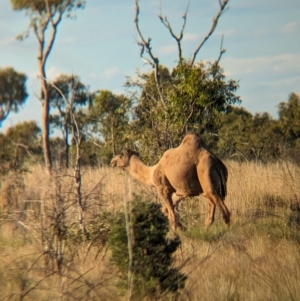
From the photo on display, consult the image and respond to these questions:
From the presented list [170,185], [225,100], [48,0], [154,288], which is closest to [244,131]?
[48,0]

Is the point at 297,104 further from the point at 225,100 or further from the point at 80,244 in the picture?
the point at 80,244

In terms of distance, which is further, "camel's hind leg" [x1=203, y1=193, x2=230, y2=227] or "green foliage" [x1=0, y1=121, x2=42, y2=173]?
"green foliage" [x1=0, y1=121, x2=42, y2=173]

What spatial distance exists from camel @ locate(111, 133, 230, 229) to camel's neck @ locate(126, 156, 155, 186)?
6.6 inches

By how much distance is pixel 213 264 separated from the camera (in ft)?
28.3

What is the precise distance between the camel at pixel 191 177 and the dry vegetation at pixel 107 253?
0.40 meters

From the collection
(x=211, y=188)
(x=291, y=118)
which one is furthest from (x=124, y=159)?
(x=291, y=118)

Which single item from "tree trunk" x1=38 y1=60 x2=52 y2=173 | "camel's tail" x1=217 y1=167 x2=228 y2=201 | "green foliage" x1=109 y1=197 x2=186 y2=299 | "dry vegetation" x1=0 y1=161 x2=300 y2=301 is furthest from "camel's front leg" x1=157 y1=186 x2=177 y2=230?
"tree trunk" x1=38 y1=60 x2=52 y2=173

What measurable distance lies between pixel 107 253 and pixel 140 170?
5.60 metres

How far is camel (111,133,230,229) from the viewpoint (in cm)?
1286

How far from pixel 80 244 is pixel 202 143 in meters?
4.32

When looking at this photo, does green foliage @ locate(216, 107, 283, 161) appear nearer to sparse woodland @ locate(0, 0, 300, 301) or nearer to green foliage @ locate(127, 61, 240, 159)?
sparse woodland @ locate(0, 0, 300, 301)

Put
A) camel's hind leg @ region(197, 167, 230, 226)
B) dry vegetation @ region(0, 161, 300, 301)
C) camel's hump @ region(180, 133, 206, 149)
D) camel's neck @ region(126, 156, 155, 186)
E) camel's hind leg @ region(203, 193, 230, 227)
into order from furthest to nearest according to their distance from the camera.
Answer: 1. camel's neck @ region(126, 156, 155, 186)
2. camel's hump @ region(180, 133, 206, 149)
3. camel's hind leg @ region(197, 167, 230, 226)
4. camel's hind leg @ region(203, 193, 230, 227)
5. dry vegetation @ region(0, 161, 300, 301)

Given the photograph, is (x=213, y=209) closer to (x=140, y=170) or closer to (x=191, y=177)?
(x=191, y=177)

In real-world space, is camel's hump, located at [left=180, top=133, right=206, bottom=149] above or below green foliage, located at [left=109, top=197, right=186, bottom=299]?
above
